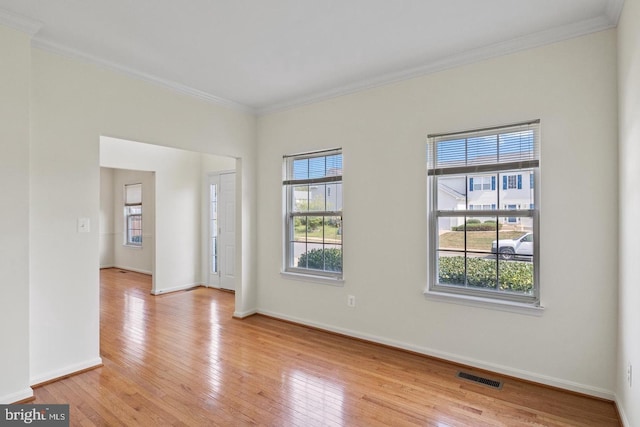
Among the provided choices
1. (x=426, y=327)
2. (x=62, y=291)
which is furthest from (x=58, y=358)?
(x=426, y=327)

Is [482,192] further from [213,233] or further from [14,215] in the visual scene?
[213,233]

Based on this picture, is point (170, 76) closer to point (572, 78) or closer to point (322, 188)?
point (322, 188)

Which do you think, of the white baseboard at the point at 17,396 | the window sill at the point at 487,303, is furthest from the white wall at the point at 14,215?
the window sill at the point at 487,303

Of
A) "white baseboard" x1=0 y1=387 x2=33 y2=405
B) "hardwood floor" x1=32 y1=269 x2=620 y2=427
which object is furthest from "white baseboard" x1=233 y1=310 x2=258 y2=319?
"white baseboard" x1=0 y1=387 x2=33 y2=405

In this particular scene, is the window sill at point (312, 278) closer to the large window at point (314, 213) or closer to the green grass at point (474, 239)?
the large window at point (314, 213)

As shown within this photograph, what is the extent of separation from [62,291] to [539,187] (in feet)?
13.3

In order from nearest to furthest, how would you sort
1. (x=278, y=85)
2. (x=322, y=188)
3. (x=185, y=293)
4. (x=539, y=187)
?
(x=539, y=187) < (x=278, y=85) < (x=322, y=188) < (x=185, y=293)

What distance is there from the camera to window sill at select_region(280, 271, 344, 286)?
3994 mm

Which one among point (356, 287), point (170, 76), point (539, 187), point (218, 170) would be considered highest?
point (170, 76)

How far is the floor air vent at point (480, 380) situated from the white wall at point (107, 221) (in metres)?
8.82

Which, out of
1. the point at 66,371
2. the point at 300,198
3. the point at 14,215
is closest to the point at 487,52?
the point at 300,198

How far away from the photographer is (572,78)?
2.65 m

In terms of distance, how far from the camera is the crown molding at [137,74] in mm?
2848

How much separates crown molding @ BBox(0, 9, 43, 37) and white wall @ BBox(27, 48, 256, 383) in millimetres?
269
